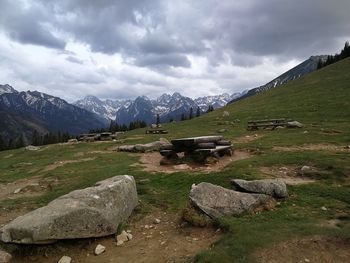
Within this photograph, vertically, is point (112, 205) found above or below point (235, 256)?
above

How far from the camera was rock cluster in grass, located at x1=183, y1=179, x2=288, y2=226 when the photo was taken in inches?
653

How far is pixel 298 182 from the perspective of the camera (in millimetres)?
21844

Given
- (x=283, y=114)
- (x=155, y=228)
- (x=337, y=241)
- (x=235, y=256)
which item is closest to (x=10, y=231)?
(x=155, y=228)

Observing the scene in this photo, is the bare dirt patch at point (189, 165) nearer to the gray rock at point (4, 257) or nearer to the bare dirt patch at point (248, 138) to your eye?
the bare dirt patch at point (248, 138)

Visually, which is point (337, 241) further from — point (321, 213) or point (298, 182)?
point (298, 182)

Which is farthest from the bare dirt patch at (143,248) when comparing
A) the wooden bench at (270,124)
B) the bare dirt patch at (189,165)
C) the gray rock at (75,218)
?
the wooden bench at (270,124)

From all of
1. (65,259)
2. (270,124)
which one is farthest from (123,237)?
(270,124)

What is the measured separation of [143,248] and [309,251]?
6361 mm

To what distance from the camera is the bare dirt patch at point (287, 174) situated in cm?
2227

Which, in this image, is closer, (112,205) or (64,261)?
(64,261)

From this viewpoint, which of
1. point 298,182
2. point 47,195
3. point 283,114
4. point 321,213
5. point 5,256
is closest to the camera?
point 5,256

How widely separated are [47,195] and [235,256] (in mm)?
15576

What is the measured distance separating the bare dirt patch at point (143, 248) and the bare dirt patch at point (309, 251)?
8.06 feet

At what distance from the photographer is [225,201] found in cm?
1730
